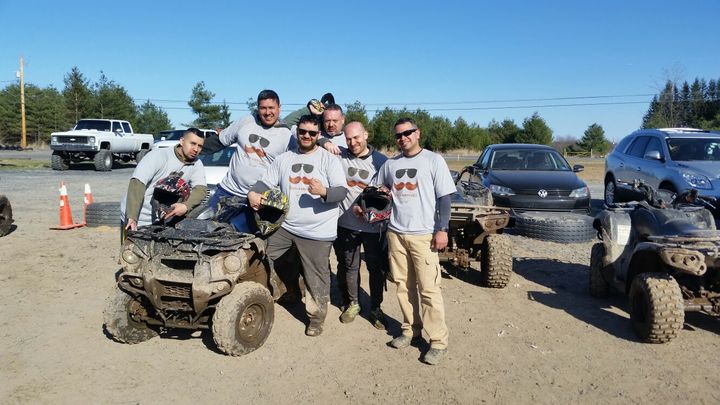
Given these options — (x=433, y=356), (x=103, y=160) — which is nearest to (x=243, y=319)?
(x=433, y=356)

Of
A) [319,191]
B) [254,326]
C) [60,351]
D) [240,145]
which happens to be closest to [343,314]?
[254,326]

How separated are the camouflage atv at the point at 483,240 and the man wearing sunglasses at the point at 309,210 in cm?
184

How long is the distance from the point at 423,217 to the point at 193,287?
6.04 ft

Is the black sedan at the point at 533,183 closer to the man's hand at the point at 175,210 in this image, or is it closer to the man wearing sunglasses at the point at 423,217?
the man wearing sunglasses at the point at 423,217

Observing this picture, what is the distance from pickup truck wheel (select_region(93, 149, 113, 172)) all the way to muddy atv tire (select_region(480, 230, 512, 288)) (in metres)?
19.9

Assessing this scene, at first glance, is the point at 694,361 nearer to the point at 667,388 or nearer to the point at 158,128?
the point at 667,388

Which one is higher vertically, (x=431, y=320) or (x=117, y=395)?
(x=431, y=320)

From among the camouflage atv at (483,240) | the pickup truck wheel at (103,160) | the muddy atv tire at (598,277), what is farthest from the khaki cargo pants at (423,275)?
the pickup truck wheel at (103,160)

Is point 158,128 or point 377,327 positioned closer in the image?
point 377,327

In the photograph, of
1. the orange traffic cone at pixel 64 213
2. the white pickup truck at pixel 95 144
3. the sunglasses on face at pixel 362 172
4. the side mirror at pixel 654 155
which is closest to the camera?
the sunglasses on face at pixel 362 172

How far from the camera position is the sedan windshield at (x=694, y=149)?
1026 centimetres

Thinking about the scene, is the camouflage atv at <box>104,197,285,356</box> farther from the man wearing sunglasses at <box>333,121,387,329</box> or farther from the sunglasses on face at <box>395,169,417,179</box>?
the sunglasses on face at <box>395,169,417,179</box>

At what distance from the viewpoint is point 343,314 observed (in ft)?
17.3

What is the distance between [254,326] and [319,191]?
122 cm
